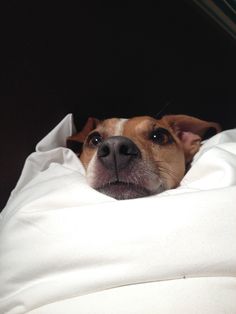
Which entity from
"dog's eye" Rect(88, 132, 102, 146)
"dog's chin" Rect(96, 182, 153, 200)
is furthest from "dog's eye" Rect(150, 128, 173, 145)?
"dog's chin" Rect(96, 182, 153, 200)

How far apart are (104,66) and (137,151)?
19.5 inches

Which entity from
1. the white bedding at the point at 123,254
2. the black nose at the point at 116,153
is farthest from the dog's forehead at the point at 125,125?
the white bedding at the point at 123,254

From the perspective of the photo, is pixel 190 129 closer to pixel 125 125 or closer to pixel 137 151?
pixel 125 125

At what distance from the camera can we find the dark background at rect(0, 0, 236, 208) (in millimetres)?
1264

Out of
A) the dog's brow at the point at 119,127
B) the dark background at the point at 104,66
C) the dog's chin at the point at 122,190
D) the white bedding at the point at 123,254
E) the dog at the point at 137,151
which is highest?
the dark background at the point at 104,66

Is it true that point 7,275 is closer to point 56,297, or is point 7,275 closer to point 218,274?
point 56,297

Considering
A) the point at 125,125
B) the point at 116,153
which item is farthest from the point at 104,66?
the point at 116,153

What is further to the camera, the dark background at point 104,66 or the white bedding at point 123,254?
the dark background at point 104,66

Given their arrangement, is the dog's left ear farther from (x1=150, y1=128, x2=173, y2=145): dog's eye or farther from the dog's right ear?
the dog's right ear

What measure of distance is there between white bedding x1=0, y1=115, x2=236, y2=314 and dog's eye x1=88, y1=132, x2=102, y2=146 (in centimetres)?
51

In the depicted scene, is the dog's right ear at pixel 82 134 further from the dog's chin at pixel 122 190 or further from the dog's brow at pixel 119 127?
the dog's chin at pixel 122 190

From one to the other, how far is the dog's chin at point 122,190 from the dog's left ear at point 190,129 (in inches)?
20.8

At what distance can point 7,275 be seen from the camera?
97 cm

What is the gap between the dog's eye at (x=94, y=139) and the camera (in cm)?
152
